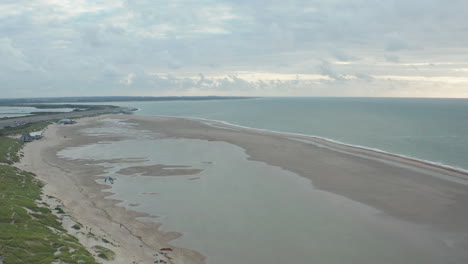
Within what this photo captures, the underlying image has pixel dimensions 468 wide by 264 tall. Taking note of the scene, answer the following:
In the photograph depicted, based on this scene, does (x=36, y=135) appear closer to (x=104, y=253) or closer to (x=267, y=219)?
(x=104, y=253)

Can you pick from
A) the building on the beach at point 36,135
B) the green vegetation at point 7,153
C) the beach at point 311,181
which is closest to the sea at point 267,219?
the beach at point 311,181

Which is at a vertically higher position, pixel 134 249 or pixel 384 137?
pixel 384 137

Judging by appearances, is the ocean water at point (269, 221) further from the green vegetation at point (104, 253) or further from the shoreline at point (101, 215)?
the green vegetation at point (104, 253)

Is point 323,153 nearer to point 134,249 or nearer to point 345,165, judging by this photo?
point 345,165

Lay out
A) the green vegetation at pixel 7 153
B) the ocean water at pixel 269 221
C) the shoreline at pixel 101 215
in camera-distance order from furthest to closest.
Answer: the green vegetation at pixel 7 153 → the ocean water at pixel 269 221 → the shoreline at pixel 101 215

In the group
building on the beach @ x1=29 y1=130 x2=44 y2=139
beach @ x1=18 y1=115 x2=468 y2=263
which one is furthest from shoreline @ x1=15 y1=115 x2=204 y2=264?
building on the beach @ x1=29 y1=130 x2=44 y2=139

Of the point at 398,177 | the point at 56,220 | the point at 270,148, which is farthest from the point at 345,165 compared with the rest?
the point at 56,220
